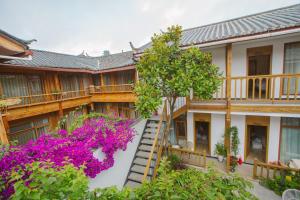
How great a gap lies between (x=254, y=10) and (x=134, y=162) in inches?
516

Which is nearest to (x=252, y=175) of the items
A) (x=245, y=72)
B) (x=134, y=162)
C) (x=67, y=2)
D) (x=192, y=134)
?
(x=192, y=134)

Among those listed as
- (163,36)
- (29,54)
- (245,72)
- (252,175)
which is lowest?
(252,175)

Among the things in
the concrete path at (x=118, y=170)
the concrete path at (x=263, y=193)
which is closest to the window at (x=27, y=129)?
the concrete path at (x=118, y=170)

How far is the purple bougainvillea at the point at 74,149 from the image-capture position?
2.86 metres

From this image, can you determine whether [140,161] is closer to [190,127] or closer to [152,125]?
[152,125]

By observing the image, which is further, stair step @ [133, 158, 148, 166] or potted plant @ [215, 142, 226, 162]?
potted plant @ [215, 142, 226, 162]

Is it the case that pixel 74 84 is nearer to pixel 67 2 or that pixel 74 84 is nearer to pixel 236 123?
pixel 67 2

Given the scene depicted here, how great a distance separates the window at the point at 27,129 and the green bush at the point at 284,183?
1304 centimetres

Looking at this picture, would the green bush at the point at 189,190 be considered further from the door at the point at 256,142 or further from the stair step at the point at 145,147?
the door at the point at 256,142

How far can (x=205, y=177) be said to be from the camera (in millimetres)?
2121

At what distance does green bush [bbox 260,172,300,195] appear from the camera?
17.0ft

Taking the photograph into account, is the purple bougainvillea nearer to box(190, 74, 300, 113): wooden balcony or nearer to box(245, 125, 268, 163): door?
box(190, 74, 300, 113): wooden balcony

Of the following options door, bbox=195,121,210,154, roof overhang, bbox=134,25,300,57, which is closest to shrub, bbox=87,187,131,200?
roof overhang, bbox=134,25,300,57

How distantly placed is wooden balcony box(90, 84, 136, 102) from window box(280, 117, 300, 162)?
8538 mm
